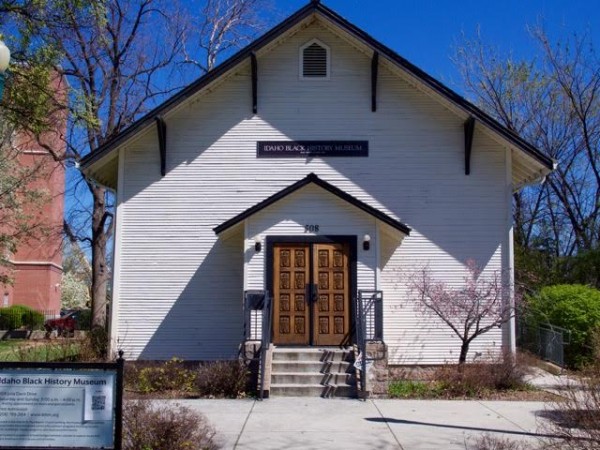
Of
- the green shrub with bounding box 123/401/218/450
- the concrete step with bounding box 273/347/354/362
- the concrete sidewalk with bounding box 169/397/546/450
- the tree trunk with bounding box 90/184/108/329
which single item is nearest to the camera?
the green shrub with bounding box 123/401/218/450

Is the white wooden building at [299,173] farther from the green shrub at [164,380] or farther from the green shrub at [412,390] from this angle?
the green shrub at [164,380]

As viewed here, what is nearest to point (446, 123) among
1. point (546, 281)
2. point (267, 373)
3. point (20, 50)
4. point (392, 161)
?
point (392, 161)

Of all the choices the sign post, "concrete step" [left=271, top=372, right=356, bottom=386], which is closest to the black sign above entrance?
"concrete step" [left=271, top=372, right=356, bottom=386]

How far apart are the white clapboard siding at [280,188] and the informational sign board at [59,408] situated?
9154 mm

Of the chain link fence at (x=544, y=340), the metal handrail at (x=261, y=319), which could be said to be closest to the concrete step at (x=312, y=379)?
the metal handrail at (x=261, y=319)

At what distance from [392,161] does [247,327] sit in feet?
17.6

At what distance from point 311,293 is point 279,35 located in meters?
6.06

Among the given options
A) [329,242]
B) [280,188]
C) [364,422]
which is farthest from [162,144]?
[364,422]

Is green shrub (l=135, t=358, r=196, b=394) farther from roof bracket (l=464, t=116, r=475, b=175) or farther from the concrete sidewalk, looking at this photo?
roof bracket (l=464, t=116, r=475, b=175)

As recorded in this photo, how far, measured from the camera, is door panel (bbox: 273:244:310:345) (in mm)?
15062

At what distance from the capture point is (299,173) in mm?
16484

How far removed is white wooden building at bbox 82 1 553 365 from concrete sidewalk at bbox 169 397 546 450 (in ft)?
13.8

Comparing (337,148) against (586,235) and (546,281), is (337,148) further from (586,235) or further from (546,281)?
(586,235)

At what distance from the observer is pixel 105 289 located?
92.6 ft
